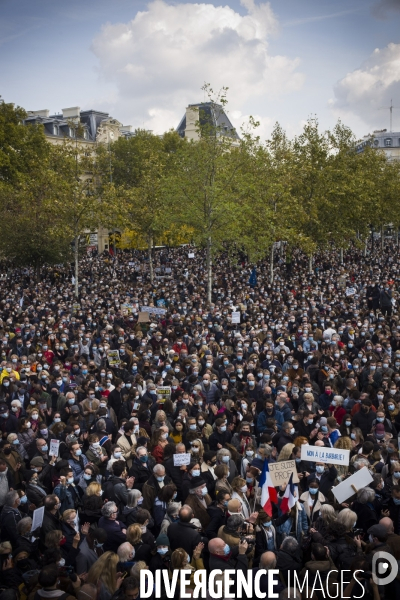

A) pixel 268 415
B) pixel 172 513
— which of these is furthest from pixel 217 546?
Result: pixel 268 415

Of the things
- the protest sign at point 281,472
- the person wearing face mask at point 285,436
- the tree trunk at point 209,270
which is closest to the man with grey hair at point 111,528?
the protest sign at point 281,472

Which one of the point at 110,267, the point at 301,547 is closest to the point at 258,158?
the point at 110,267

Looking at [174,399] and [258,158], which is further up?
[258,158]

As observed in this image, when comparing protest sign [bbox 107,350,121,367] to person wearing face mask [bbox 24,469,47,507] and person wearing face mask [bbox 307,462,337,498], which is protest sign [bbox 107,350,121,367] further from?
person wearing face mask [bbox 307,462,337,498]

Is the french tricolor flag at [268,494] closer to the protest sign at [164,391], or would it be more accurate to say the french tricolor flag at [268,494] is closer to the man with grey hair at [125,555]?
Result: the man with grey hair at [125,555]

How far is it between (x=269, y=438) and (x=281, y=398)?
214cm

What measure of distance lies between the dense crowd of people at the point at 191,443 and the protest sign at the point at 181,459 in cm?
3

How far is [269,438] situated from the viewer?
959 centimetres

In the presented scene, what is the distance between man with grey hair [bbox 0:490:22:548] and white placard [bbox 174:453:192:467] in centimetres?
221

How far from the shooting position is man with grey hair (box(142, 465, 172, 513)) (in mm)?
7846

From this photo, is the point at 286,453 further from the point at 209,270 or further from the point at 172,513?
the point at 209,270

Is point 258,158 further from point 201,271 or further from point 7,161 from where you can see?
point 7,161

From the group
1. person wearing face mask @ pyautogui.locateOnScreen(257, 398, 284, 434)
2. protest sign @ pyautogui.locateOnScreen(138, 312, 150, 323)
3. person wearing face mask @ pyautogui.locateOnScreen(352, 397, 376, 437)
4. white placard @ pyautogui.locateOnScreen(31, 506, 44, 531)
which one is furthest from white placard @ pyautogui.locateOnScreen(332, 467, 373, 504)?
protest sign @ pyautogui.locateOnScreen(138, 312, 150, 323)

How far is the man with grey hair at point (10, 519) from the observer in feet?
23.9
